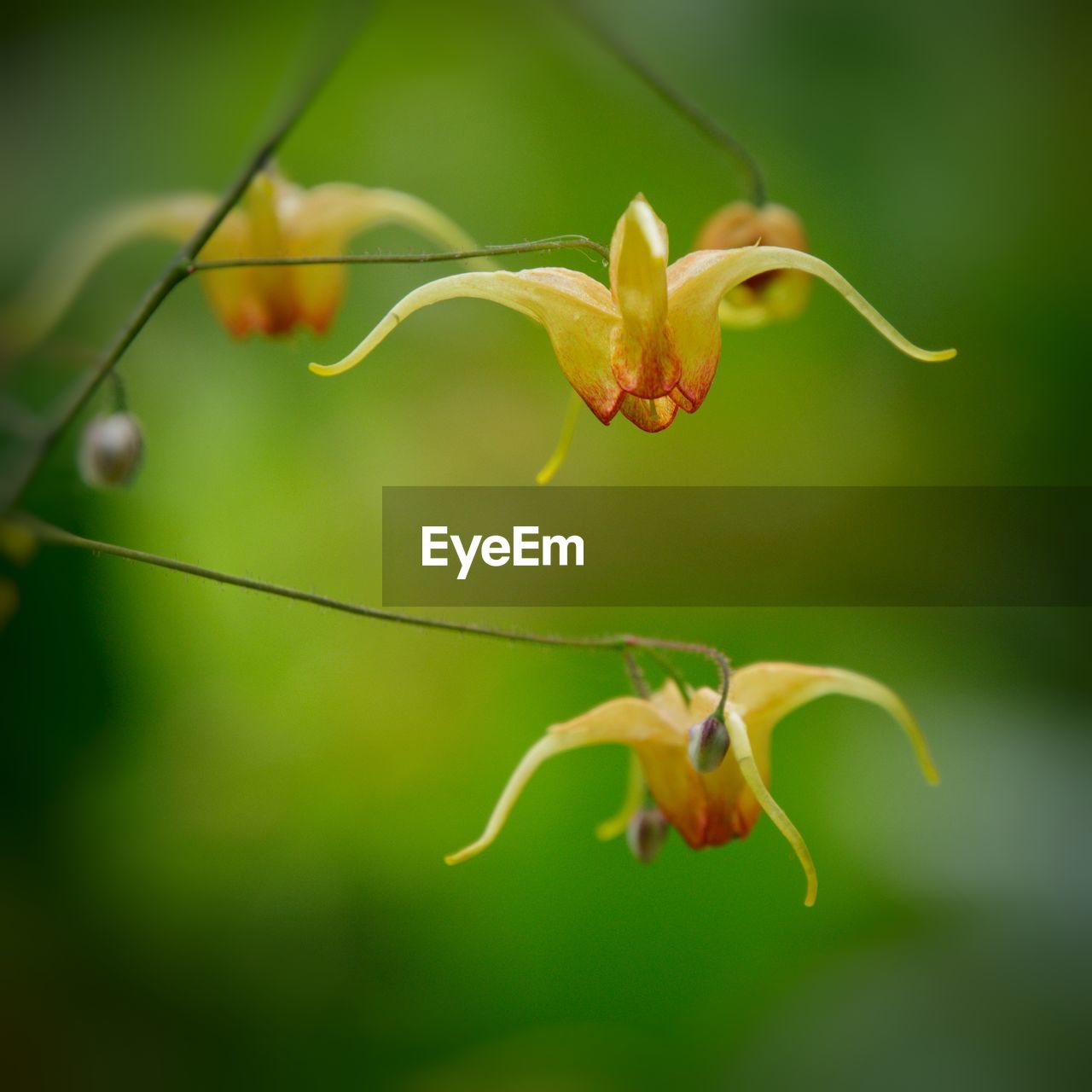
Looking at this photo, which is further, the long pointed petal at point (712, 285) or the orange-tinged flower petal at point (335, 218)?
the orange-tinged flower petal at point (335, 218)

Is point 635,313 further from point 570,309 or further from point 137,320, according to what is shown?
point 137,320

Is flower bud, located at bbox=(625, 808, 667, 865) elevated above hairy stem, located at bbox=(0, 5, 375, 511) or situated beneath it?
situated beneath

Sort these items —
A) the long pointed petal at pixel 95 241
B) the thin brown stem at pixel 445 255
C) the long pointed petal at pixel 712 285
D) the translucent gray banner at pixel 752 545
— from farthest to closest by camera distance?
the translucent gray banner at pixel 752 545 < the long pointed petal at pixel 95 241 < the long pointed petal at pixel 712 285 < the thin brown stem at pixel 445 255

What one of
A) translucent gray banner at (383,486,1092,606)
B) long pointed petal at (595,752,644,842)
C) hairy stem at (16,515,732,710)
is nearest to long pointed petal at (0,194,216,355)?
hairy stem at (16,515,732,710)

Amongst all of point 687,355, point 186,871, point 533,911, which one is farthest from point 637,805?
point 186,871

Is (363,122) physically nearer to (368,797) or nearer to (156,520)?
(156,520)

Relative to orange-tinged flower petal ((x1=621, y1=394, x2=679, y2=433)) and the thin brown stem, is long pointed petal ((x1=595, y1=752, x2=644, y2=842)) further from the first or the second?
the thin brown stem

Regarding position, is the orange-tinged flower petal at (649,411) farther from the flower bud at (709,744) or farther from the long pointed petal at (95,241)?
the long pointed petal at (95,241)

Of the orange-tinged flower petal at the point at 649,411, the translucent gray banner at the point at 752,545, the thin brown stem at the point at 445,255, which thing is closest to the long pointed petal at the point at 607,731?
the orange-tinged flower petal at the point at 649,411
